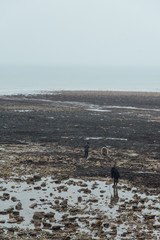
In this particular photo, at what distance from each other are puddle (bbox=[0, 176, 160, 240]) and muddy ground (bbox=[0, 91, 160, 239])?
1.12 m

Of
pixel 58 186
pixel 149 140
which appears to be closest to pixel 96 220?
pixel 58 186

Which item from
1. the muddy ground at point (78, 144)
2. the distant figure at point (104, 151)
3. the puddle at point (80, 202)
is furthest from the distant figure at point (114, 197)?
the distant figure at point (104, 151)

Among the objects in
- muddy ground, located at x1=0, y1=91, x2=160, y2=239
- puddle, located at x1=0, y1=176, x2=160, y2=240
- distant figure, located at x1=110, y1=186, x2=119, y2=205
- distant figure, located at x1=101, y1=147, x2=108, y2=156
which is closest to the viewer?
puddle, located at x1=0, y1=176, x2=160, y2=240

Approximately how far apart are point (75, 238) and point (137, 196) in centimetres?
650

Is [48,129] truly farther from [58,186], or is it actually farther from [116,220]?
[116,220]

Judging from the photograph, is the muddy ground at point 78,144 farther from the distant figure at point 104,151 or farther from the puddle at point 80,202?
the puddle at point 80,202

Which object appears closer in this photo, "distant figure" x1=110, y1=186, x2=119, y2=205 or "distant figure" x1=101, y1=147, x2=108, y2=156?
"distant figure" x1=110, y1=186, x2=119, y2=205

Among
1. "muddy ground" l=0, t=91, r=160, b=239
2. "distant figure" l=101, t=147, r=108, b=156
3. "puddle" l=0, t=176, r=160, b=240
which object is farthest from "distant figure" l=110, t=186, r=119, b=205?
"distant figure" l=101, t=147, r=108, b=156

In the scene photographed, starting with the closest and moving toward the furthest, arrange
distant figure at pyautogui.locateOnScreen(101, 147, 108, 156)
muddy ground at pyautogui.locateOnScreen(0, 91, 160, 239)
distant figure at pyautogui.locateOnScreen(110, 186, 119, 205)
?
distant figure at pyautogui.locateOnScreen(110, 186, 119, 205) → muddy ground at pyautogui.locateOnScreen(0, 91, 160, 239) → distant figure at pyautogui.locateOnScreen(101, 147, 108, 156)

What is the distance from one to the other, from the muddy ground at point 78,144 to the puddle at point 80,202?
1116mm

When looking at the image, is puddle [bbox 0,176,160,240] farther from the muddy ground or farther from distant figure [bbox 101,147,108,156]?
distant figure [bbox 101,147,108,156]

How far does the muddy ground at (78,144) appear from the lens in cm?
2764

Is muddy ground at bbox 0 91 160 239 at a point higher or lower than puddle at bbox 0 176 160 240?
higher

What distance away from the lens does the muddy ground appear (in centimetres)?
2764
